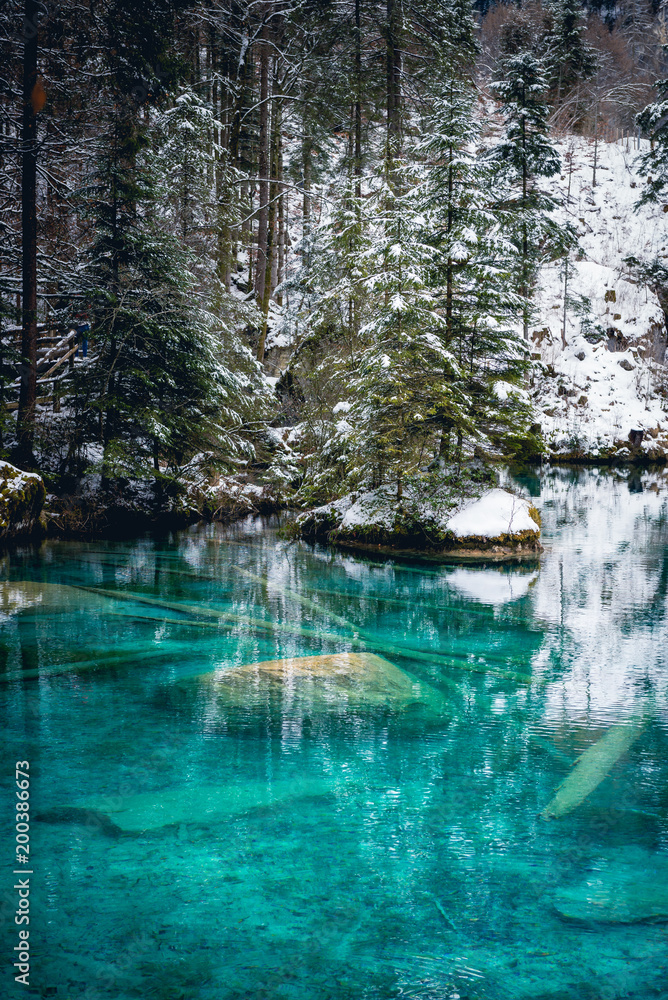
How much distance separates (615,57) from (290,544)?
56.7 meters

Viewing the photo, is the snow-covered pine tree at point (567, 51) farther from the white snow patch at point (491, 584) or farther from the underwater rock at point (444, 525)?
the white snow patch at point (491, 584)

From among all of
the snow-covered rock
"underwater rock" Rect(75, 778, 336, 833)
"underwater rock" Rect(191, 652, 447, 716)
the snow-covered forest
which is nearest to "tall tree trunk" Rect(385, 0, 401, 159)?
the snow-covered forest

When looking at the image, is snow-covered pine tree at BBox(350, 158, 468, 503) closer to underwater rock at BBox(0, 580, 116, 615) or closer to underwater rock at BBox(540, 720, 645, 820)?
underwater rock at BBox(0, 580, 116, 615)

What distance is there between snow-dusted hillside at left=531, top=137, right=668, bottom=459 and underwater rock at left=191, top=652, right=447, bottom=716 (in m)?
22.5

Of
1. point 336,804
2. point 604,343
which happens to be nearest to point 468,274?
point 336,804

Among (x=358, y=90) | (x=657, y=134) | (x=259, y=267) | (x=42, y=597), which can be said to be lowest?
(x=42, y=597)

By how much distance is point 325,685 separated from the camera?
20.9 ft

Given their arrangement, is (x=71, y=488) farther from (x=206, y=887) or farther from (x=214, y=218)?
(x=206, y=887)

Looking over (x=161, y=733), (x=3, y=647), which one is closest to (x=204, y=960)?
(x=161, y=733)

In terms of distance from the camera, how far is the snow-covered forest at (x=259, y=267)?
13.6 m

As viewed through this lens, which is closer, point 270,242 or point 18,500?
point 18,500

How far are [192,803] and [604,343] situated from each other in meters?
36.8

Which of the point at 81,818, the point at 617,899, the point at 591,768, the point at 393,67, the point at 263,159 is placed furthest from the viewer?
the point at 263,159

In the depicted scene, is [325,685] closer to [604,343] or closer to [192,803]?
[192,803]
